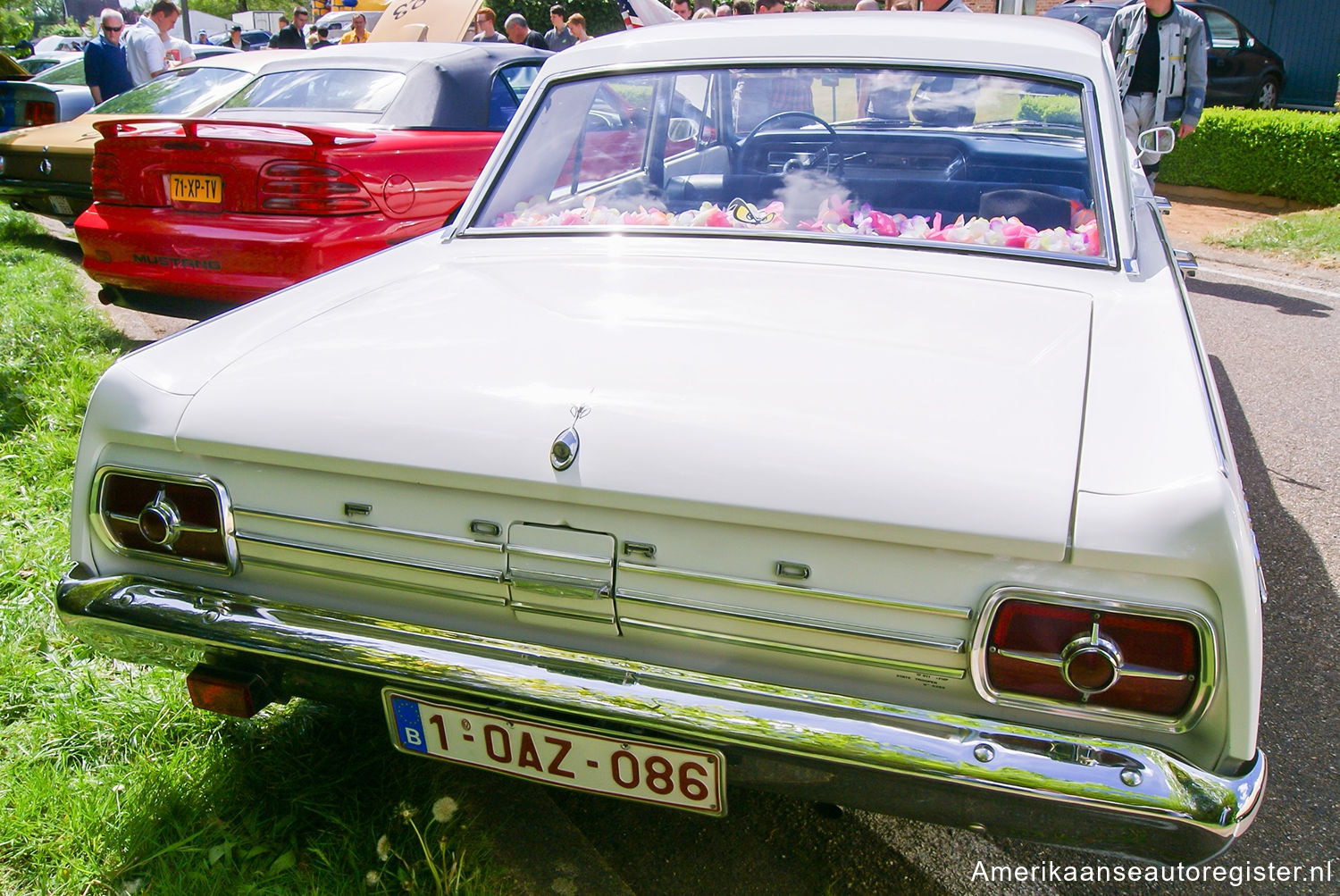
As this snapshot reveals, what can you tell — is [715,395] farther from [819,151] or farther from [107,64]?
[107,64]

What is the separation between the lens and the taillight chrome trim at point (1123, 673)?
132 centimetres

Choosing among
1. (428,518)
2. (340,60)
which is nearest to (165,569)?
(428,518)

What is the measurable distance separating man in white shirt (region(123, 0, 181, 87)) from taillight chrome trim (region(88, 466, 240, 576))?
332 inches

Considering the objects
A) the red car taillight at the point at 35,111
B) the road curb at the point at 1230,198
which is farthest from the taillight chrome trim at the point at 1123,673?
the road curb at the point at 1230,198

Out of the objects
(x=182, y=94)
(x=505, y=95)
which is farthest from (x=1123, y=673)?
(x=182, y=94)

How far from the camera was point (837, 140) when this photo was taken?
9.35ft

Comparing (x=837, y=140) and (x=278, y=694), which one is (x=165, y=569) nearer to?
(x=278, y=694)

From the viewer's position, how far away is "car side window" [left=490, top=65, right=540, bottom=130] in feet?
17.6

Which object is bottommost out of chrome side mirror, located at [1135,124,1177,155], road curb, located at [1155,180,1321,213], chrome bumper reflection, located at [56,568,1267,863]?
road curb, located at [1155,180,1321,213]

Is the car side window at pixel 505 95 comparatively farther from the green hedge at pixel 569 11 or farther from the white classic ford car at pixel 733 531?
the green hedge at pixel 569 11

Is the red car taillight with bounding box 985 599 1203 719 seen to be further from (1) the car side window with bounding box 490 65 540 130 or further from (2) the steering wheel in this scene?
(1) the car side window with bounding box 490 65 540 130

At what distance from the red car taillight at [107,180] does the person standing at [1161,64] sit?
17.9 ft

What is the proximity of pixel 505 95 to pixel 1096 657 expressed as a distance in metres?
4.95

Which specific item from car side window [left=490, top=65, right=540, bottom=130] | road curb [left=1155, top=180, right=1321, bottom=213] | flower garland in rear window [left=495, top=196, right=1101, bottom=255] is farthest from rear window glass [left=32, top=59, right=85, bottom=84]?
road curb [left=1155, top=180, right=1321, bottom=213]
